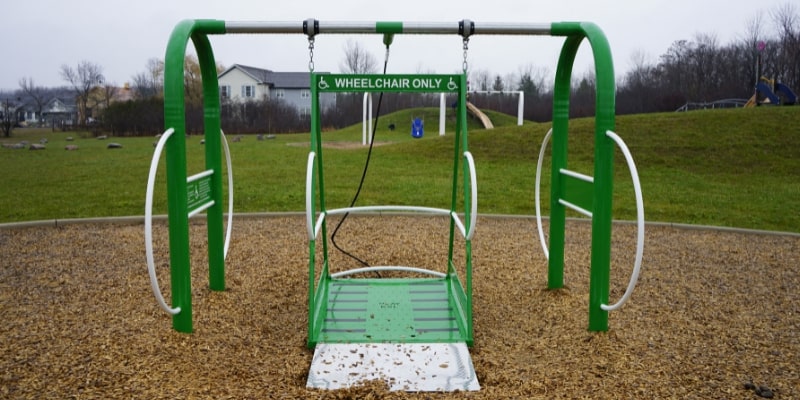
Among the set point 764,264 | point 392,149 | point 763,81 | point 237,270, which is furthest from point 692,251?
point 763,81

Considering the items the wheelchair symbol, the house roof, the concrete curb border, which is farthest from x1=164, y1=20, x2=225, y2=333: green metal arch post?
the house roof

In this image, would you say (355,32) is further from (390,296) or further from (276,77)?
(276,77)

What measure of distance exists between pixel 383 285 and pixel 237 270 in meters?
1.40

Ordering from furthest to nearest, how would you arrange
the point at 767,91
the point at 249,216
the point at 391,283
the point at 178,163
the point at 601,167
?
the point at 767,91, the point at 249,216, the point at 391,283, the point at 601,167, the point at 178,163

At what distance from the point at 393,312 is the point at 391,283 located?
66 cm

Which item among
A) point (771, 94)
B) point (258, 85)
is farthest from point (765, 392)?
point (258, 85)

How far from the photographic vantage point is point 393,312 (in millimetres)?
4125

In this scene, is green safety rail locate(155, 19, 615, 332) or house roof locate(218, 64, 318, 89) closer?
green safety rail locate(155, 19, 615, 332)

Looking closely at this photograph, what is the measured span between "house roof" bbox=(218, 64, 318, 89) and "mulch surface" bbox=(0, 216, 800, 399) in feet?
182

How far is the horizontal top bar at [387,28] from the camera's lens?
400 centimetres

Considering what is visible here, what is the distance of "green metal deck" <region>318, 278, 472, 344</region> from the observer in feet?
12.1

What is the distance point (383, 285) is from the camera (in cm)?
474

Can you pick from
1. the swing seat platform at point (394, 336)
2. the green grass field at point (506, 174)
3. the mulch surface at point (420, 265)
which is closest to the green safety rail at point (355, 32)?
the mulch surface at point (420, 265)

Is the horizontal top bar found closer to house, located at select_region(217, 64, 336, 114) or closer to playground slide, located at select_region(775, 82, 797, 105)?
playground slide, located at select_region(775, 82, 797, 105)
